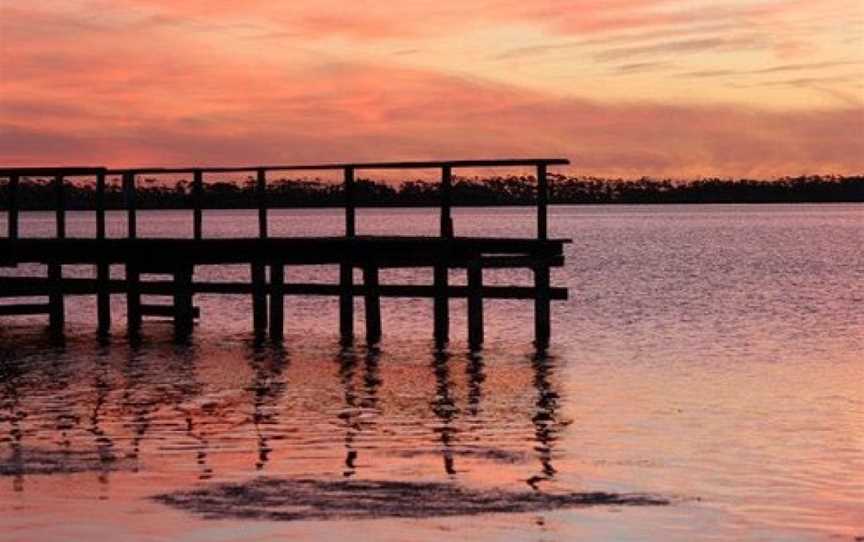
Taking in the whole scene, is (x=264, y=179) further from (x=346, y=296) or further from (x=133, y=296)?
(x=133, y=296)

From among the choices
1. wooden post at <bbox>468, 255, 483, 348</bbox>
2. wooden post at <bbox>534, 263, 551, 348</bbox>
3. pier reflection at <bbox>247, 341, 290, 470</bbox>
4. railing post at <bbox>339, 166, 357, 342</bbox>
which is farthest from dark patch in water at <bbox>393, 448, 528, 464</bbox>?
wooden post at <bbox>468, 255, 483, 348</bbox>

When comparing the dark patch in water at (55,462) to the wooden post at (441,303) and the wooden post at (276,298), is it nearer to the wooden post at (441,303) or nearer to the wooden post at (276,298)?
the wooden post at (441,303)

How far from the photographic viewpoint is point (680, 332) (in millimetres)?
42281

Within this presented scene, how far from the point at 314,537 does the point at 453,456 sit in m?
4.57

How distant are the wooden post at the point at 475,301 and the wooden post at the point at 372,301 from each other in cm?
180

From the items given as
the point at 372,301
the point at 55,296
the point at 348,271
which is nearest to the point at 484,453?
the point at 348,271

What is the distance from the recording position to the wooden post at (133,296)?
125ft

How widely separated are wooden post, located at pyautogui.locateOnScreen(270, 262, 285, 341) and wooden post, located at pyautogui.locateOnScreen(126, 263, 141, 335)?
3017 mm

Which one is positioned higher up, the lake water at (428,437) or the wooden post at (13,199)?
the wooden post at (13,199)

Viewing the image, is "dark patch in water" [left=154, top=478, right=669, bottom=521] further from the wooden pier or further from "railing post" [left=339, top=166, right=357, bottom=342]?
"railing post" [left=339, top=166, right=357, bottom=342]

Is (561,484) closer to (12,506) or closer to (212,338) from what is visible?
(12,506)

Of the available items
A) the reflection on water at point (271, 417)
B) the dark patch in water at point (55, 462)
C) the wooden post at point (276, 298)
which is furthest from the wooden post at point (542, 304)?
the dark patch in water at point (55, 462)

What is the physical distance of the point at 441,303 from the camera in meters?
35.5

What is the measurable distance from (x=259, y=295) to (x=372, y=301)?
2901 millimetres
